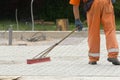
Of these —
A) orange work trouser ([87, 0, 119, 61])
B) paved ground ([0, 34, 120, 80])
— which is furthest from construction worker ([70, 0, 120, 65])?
paved ground ([0, 34, 120, 80])

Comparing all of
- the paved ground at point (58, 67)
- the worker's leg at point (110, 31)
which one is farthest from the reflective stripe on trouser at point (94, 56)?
the worker's leg at point (110, 31)

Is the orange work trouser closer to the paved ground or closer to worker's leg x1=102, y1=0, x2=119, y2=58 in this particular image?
worker's leg x1=102, y1=0, x2=119, y2=58

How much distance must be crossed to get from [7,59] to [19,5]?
566 inches

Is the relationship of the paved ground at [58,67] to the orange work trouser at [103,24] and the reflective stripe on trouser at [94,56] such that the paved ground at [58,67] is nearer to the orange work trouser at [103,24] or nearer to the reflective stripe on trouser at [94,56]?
the reflective stripe on trouser at [94,56]

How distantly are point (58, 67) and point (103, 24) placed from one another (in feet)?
3.57

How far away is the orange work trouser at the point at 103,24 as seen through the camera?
357 inches

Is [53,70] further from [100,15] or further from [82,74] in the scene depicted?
[100,15]

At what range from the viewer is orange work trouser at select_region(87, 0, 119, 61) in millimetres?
9078

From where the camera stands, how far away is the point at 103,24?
9.14 metres

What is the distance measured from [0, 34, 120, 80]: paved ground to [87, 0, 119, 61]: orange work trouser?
31 centimetres

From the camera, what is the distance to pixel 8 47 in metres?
12.8

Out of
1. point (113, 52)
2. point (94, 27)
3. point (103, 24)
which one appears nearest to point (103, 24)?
point (103, 24)

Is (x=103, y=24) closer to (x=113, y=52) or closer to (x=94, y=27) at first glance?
(x=94, y=27)

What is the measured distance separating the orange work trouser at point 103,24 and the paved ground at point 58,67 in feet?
1.01
